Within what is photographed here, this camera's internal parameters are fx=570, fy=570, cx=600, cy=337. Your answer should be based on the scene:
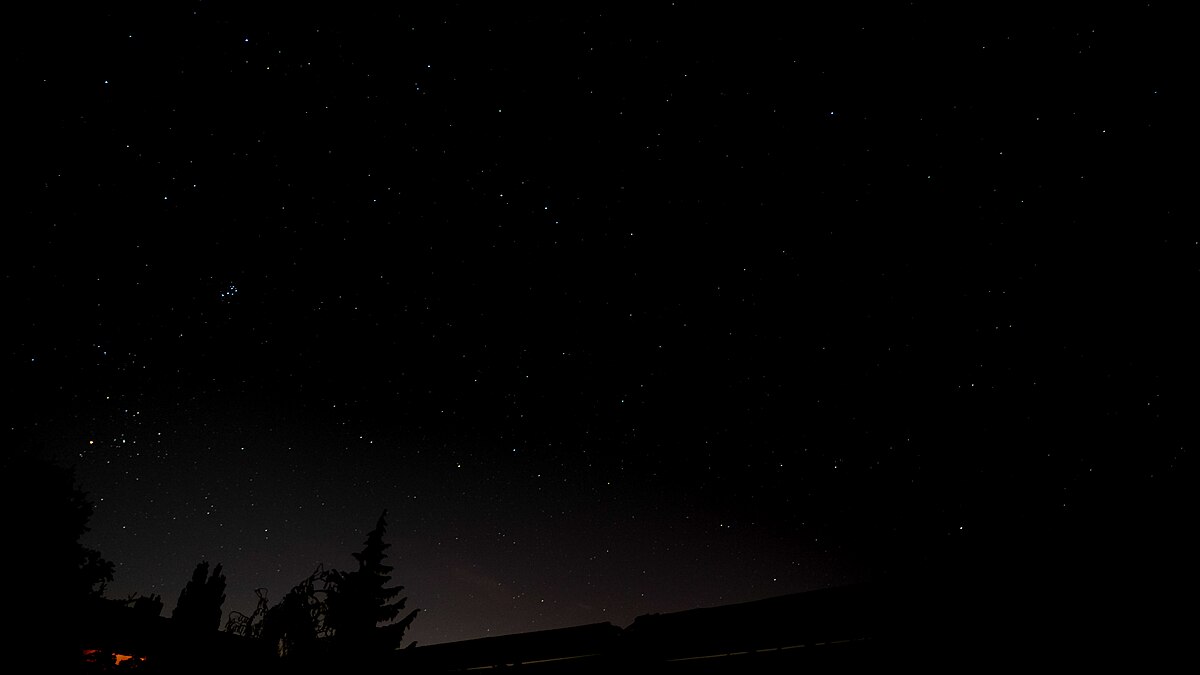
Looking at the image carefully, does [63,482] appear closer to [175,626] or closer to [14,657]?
[14,657]

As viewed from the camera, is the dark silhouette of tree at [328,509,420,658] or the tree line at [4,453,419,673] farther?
the dark silhouette of tree at [328,509,420,658]

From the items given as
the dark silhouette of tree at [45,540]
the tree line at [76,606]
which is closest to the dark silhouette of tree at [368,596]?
the tree line at [76,606]

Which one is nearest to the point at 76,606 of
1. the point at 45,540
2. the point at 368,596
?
the point at 45,540

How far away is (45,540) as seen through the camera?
1136 centimetres

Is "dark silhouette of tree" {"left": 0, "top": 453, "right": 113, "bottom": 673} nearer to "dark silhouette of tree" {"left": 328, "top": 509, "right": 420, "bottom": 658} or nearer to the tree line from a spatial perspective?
the tree line

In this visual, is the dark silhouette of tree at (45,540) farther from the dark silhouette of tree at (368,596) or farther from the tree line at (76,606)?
the dark silhouette of tree at (368,596)

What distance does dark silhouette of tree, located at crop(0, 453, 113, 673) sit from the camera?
382 inches

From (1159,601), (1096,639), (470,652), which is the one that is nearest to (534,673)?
(470,652)

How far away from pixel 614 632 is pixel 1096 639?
3.07 m

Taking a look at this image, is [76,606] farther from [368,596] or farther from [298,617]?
[368,596]

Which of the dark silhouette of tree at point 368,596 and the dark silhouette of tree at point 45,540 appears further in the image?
the dark silhouette of tree at point 368,596

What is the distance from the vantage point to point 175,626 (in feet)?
27.6

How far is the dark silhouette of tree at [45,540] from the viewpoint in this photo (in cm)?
970

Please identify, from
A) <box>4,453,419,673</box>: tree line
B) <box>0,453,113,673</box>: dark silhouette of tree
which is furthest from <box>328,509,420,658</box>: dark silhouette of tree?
<box>0,453,113,673</box>: dark silhouette of tree
